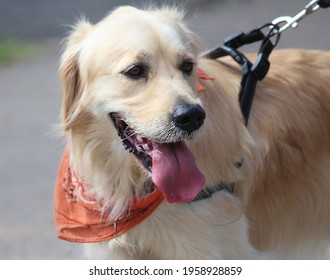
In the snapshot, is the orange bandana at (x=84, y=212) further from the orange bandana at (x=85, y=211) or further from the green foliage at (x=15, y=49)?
the green foliage at (x=15, y=49)

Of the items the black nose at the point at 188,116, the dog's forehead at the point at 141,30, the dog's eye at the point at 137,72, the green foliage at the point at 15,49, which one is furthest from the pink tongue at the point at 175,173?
the green foliage at the point at 15,49

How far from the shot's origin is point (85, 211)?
436 centimetres

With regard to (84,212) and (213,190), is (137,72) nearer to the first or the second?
(213,190)

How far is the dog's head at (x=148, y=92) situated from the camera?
12.4ft

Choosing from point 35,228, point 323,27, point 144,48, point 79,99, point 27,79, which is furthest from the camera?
point 323,27

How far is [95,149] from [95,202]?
29cm

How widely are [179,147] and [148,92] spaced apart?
0.98 ft

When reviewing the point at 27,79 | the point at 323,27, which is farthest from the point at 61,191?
the point at 323,27

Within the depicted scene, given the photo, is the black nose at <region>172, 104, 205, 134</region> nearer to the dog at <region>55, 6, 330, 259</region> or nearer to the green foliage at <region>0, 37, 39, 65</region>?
the dog at <region>55, 6, 330, 259</region>

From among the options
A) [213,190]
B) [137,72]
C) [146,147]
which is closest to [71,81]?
[137,72]

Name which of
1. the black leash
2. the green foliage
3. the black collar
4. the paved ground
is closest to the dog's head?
the black collar

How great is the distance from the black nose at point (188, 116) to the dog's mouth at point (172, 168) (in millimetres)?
175

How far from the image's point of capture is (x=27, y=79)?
9.71 metres

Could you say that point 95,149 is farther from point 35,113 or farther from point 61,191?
point 35,113
